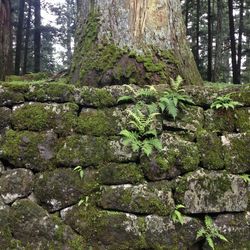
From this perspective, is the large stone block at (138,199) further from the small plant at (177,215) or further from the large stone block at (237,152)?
the large stone block at (237,152)

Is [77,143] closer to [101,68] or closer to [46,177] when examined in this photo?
[46,177]

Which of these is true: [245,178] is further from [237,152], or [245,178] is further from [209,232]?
[209,232]

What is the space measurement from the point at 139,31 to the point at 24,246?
3352mm

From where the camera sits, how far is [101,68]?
190 inches

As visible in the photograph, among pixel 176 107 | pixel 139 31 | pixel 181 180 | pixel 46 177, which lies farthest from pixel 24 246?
pixel 139 31

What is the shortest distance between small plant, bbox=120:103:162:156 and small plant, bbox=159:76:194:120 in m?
0.16

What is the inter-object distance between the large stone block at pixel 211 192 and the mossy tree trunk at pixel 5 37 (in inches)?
188

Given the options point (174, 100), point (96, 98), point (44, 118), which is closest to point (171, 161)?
point (174, 100)

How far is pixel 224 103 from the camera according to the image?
4.34 m

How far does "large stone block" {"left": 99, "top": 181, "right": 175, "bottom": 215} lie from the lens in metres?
3.81

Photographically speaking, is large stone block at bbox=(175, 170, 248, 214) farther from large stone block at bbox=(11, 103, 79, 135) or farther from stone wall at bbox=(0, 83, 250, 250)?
large stone block at bbox=(11, 103, 79, 135)

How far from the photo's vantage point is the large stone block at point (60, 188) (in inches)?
153

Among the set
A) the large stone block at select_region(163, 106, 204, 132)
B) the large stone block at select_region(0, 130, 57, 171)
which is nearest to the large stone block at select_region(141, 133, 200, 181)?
the large stone block at select_region(163, 106, 204, 132)

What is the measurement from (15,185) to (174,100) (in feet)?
7.23
